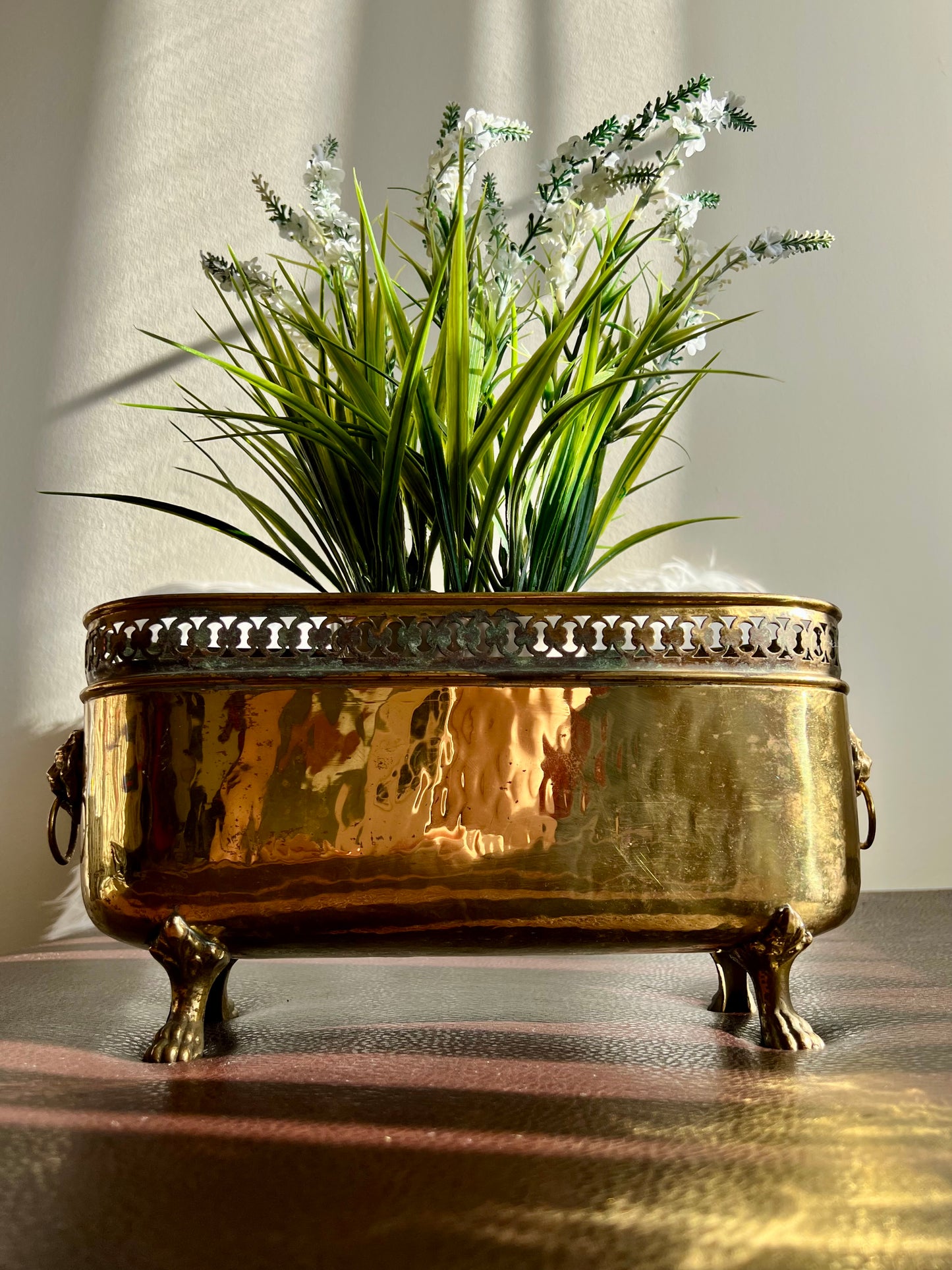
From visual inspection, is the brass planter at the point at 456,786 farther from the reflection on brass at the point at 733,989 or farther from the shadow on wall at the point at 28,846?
the shadow on wall at the point at 28,846

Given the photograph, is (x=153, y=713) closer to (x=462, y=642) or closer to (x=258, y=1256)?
(x=462, y=642)

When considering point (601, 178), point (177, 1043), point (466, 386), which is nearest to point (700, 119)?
point (601, 178)

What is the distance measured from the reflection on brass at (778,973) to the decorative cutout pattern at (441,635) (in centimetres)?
15

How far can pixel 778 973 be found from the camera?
57 centimetres

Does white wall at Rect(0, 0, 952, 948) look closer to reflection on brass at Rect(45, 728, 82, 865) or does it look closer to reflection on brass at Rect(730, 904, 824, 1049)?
reflection on brass at Rect(45, 728, 82, 865)

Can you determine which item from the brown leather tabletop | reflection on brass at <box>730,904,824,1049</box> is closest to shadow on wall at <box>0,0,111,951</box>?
the brown leather tabletop

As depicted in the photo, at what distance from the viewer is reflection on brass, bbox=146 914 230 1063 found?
0.54 meters

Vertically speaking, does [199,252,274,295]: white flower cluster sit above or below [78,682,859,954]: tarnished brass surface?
above

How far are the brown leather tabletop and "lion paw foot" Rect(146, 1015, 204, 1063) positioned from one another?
0.01 m

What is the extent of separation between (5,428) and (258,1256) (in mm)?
1584

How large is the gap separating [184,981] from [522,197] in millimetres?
1484

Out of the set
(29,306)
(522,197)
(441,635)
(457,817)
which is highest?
(522,197)

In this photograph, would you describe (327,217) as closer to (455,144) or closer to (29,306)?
(455,144)

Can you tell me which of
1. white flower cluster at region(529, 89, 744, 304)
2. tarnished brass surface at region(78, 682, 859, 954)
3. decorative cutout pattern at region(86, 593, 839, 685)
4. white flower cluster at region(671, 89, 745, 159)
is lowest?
tarnished brass surface at region(78, 682, 859, 954)
